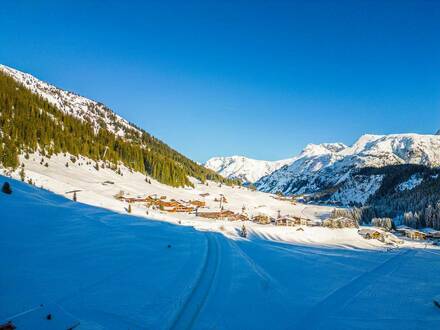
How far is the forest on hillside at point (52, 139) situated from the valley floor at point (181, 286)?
32144 millimetres

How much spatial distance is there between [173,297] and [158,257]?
12.4 ft

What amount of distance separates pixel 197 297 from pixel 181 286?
2.41ft

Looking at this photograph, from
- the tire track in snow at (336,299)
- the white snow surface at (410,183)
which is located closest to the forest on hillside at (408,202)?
the white snow surface at (410,183)

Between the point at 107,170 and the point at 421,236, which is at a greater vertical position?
the point at 107,170

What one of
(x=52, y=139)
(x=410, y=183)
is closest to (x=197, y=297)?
(x=52, y=139)

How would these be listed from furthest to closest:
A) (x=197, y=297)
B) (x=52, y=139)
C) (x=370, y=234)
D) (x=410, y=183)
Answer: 1. (x=410, y=183)
2. (x=52, y=139)
3. (x=370, y=234)
4. (x=197, y=297)

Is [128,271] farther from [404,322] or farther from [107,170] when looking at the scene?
[107,170]

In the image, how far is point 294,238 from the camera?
31.5 m

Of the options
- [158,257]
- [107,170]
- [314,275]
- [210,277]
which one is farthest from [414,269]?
[107,170]

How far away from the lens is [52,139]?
215 ft

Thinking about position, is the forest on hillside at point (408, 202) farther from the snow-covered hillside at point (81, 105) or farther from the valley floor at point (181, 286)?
the snow-covered hillside at point (81, 105)

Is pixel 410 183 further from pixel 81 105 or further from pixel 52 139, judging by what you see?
pixel 81 105

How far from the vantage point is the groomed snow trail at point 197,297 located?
18.6ft

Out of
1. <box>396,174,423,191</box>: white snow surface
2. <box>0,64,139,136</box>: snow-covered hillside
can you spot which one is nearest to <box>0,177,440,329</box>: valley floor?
<box>0,64,139,136</box>: snow-covered hillside
